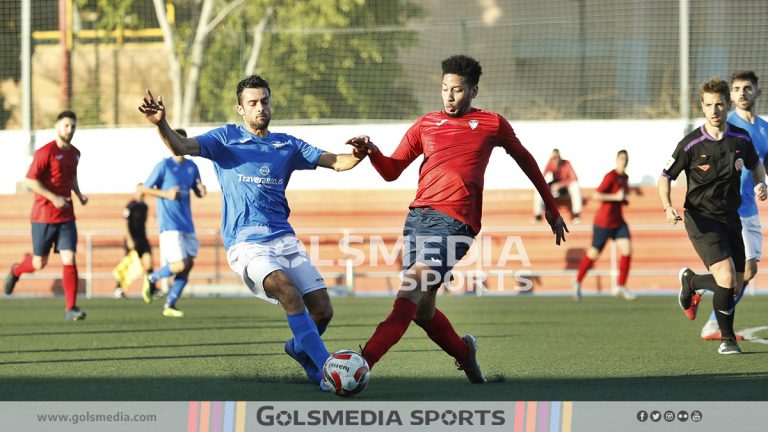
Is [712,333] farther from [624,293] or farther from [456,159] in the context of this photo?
[624,293]

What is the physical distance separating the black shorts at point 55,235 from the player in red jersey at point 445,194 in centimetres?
667

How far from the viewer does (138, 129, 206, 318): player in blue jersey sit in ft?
48.0

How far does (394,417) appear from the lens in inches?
215

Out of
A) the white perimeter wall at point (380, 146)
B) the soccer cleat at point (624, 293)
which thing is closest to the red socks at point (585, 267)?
the soccer cleat at point (624, 293)

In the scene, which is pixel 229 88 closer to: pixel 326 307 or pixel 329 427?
pixel 326 307

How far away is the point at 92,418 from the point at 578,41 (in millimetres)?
17466

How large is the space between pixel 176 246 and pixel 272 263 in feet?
24.4

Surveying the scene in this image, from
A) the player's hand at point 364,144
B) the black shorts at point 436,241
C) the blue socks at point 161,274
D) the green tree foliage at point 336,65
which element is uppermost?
the green tree foliage at point 336,65

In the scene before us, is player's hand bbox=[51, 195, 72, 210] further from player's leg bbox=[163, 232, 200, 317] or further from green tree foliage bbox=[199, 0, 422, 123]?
green tree foliage bbox=[199, 0, 422, 123]

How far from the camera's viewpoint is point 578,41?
21.6m

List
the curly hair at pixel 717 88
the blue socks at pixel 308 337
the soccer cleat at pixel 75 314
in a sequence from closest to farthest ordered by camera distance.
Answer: the blue socks at pixel 308 337 → the curly hair at pixel 717 88 → the soccer cleat at pixel 75 314

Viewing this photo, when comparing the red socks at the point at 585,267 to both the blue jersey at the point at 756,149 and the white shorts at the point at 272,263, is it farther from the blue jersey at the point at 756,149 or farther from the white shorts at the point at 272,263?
the white shorts at the point at 272,263

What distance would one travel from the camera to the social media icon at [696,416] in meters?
5.02

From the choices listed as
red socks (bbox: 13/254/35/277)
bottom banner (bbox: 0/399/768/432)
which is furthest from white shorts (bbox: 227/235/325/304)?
red socks (bbox: 13/254/35/277)
